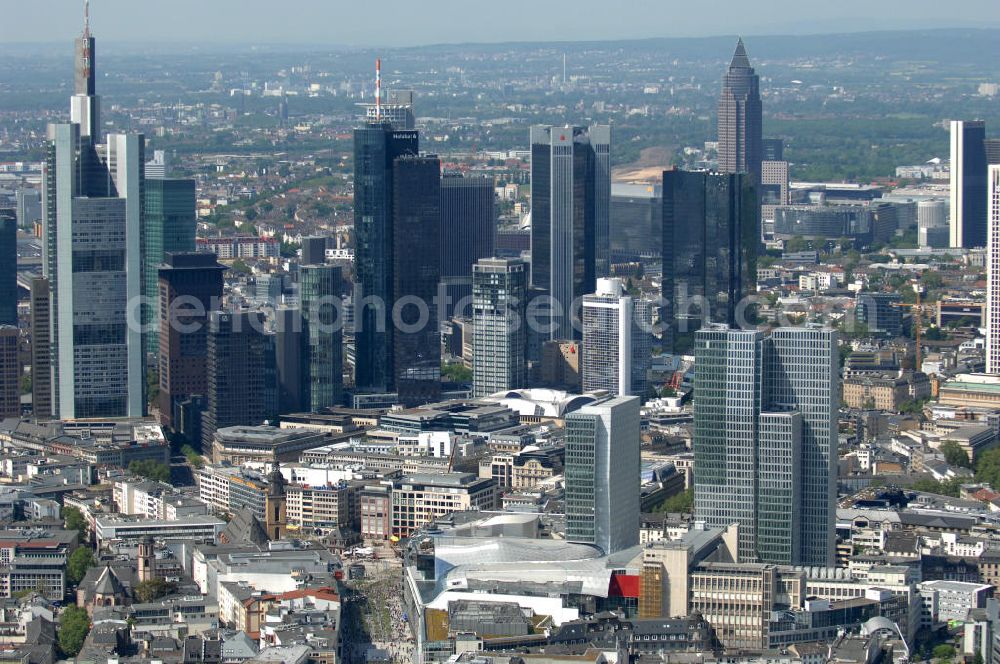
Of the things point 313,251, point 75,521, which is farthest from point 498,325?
point 75,521

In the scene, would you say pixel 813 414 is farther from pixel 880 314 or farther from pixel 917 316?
pixel 917 316

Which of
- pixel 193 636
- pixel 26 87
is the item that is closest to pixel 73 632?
pixel 193 636

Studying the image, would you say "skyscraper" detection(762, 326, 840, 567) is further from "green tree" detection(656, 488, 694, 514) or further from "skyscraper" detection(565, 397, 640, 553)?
"green tree" detection(656, 488, 694, 514)

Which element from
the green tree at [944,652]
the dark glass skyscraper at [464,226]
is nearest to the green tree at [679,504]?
the green tree at [944,652]

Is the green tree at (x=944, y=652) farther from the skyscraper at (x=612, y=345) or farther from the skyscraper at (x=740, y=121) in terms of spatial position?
the skyscraper at (x=740, y=121)

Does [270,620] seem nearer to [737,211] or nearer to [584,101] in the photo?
[737,211]

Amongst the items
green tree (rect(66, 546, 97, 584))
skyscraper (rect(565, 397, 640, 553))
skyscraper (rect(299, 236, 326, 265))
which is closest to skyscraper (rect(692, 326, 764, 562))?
skyscraper (rect(565, 397, 640, 553))
